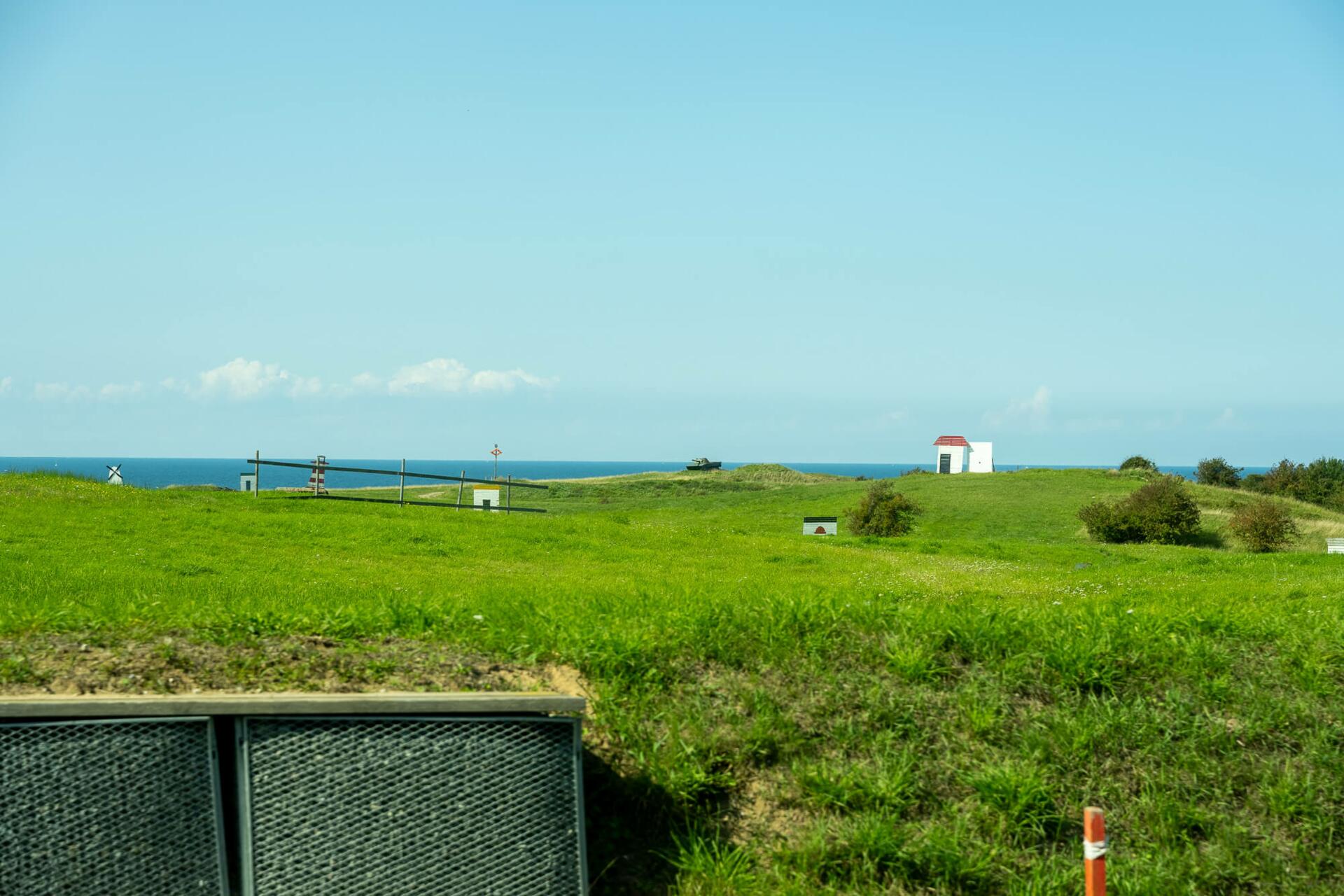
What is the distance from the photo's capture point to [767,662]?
659 cm

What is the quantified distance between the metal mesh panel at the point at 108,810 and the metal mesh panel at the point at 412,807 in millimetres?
239

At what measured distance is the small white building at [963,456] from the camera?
69.5m

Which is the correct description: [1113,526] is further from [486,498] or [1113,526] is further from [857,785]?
[857,785]

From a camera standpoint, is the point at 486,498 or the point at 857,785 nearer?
the point at 857,785

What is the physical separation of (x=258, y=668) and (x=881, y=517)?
32057 mm

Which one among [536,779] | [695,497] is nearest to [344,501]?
[536,779]

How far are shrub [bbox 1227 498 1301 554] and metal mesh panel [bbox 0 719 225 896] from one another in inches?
1389

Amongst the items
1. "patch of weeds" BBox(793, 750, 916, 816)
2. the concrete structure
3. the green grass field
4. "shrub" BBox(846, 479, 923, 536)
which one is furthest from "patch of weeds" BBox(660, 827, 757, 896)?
"shrub" BBox(846, 479, 923, 536)

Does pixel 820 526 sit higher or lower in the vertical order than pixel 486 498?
lower

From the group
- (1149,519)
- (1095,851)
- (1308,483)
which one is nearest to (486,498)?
(1149,519)

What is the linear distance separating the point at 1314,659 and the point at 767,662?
3.93 metres

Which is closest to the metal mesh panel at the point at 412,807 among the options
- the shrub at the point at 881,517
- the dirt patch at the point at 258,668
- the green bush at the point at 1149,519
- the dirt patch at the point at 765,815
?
the dirt patch at the point at 258,668

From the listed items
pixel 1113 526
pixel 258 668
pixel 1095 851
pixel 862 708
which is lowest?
pixel 1113 526

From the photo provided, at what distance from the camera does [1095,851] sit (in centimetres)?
420
